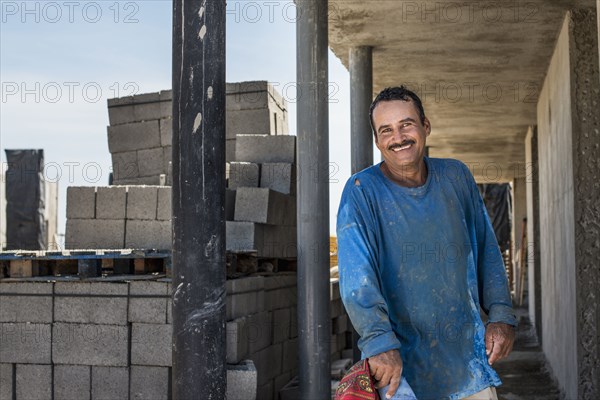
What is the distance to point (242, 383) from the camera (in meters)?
6.81

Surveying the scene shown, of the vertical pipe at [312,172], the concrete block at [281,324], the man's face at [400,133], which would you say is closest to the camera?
the man's face at [400,133]

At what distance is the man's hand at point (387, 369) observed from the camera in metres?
2.78

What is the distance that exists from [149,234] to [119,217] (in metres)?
0.36

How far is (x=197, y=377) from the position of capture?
419 cm

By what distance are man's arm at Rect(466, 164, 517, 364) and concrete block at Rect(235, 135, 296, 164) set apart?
19.8 feet

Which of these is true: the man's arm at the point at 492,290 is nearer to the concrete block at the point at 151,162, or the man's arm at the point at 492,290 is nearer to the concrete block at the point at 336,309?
the concrete block at the point at 336,309

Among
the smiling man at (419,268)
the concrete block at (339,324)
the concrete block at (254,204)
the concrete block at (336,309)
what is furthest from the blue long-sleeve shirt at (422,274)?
the concrete block at (339,324)

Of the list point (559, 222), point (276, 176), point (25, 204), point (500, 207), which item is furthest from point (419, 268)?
point (500, 207)

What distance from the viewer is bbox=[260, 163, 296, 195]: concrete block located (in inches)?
355

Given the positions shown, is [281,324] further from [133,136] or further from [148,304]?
[133,136]

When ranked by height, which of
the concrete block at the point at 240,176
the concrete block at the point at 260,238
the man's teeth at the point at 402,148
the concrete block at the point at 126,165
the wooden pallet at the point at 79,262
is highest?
the concrete block at the point at 126,165

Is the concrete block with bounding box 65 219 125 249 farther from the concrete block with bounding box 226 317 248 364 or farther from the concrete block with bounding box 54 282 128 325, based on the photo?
the concrete block with bounding box 226 317 248 364

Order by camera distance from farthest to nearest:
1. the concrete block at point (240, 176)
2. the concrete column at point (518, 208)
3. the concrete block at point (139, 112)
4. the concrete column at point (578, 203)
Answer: the concrete column at point (518, 208) < the concrete block at point (139, 112) < the concrete block at point (240, 176) < the concrete column at point (578, 203)

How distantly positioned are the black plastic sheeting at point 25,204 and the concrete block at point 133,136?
6835mm
